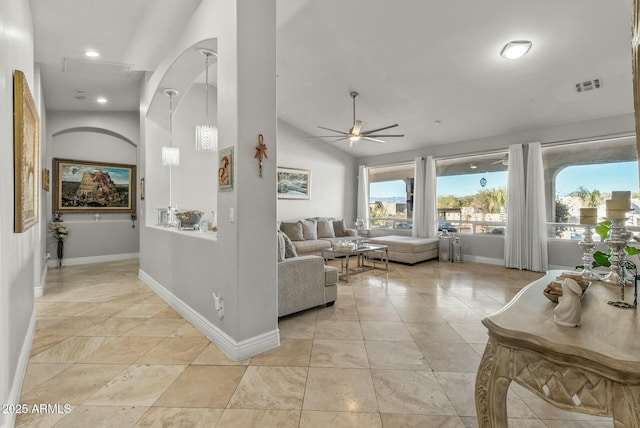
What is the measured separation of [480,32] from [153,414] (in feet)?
15.6

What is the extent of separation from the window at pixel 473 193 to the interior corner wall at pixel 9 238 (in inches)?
282

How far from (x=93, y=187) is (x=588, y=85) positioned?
353 inches

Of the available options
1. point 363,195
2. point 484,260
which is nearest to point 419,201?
point 363,195

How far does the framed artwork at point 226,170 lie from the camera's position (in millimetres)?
2412

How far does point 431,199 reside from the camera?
7.20m

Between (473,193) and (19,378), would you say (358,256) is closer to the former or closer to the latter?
(473,193)

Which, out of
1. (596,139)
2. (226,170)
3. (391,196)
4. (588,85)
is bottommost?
(226,170)

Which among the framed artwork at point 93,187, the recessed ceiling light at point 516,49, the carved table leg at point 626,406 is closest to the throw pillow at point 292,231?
the framed artwork at point 93,187

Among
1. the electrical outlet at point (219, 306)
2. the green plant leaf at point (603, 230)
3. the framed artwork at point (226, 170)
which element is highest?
the framed artwork at point (226, 170)

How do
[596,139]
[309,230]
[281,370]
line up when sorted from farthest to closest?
1. [309,230]
2. [596,139]
3. [281,370]

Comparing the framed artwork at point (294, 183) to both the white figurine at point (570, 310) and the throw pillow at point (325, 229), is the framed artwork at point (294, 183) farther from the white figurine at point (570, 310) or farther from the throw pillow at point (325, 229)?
the white figurine at point (570, 310)

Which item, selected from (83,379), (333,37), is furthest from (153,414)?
(333,37)

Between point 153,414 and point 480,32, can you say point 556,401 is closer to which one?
point 153,414

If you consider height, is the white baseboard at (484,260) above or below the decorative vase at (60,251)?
below
